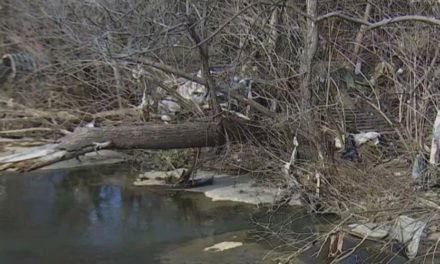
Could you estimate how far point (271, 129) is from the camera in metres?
9.85

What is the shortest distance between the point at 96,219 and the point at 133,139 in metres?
1.22

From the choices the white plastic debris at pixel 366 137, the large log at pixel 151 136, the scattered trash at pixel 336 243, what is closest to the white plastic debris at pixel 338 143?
the white plastic debris at pixel 366 137

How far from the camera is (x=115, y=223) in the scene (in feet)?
28.6

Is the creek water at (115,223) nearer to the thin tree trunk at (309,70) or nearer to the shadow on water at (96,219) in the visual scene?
the shadow on water at (96,219)

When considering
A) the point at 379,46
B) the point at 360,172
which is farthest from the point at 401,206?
the point at 379,46

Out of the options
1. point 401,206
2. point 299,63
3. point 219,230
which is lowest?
point 219,230

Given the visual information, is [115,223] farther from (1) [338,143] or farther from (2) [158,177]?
(1) [338,143]

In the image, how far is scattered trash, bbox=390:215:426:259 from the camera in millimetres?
6562

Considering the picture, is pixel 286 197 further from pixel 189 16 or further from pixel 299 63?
pixel 189 16

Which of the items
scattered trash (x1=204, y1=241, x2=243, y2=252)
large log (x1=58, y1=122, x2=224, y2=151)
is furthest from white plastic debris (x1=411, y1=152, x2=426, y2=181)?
large log (x1=58, y1=122, x2=224, y2=151)

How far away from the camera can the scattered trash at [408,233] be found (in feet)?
21.5

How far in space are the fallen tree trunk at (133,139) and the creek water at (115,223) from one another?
0.84 m

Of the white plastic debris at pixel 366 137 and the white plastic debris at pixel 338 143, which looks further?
the white plastic debris at pixel 366 137

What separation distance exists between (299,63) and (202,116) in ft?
5.61
